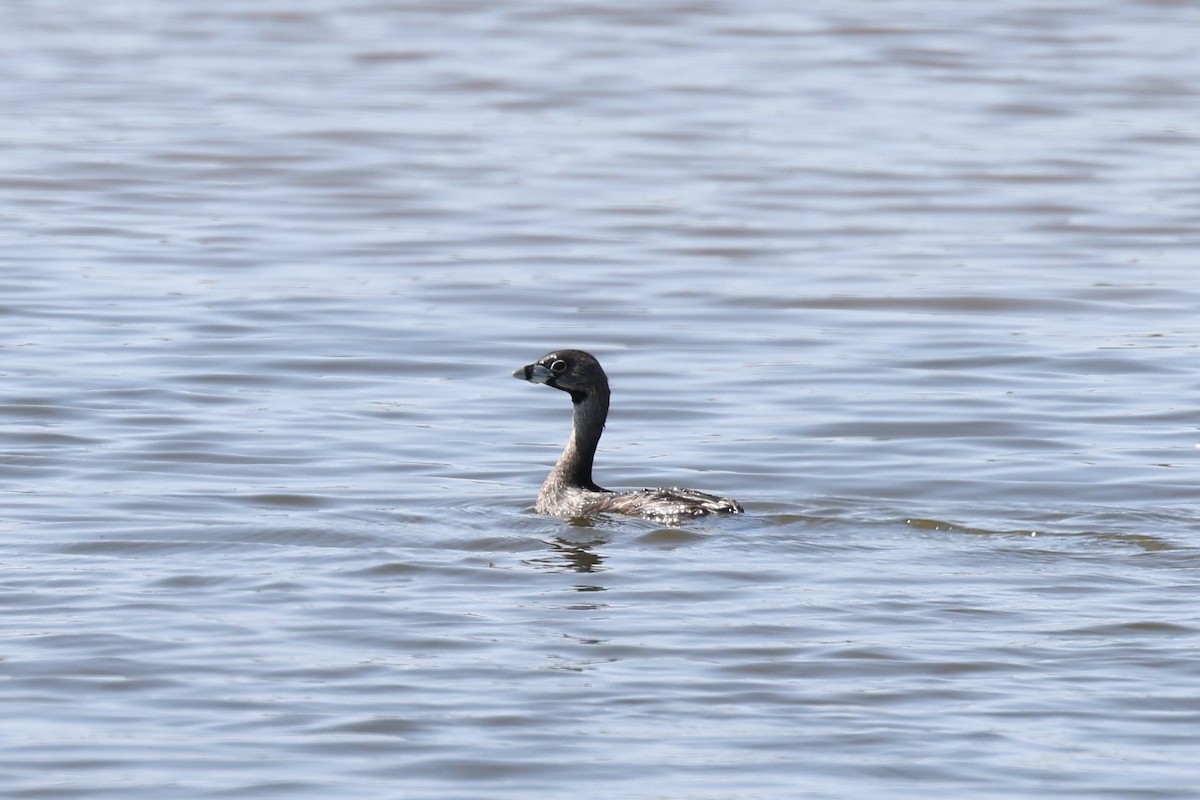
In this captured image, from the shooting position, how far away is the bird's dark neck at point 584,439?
1355 cm

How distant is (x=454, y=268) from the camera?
21516mm

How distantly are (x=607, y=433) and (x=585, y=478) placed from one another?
7.61ft

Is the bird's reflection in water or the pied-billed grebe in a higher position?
the pied-billed grebe

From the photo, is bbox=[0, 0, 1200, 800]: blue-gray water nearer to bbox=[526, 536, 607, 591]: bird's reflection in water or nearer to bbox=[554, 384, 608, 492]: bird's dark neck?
bbox=[526, 536, 607, 591]: bird's reflection in water

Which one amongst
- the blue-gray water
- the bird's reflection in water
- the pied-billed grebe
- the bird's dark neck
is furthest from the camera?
the bird's dark neck

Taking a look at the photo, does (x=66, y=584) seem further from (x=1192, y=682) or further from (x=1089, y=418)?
(x=1089, y=418)

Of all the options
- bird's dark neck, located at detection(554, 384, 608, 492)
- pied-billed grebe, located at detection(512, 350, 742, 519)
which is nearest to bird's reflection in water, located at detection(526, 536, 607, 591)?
pied-billed grebe, located at detection(512, 350, 742, 519)

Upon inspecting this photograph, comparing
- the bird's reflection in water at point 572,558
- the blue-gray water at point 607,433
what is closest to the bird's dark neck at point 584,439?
the blue-gray water at point 607,433

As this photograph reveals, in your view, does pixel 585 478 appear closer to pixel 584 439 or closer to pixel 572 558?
pixel 584 439

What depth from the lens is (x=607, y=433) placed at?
15859 mm

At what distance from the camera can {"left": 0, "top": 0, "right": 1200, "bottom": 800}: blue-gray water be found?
9008mm

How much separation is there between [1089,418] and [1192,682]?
654 cm

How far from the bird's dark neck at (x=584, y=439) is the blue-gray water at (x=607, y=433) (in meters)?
0.32

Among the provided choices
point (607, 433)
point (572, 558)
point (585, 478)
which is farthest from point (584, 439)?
point (607, 433)
